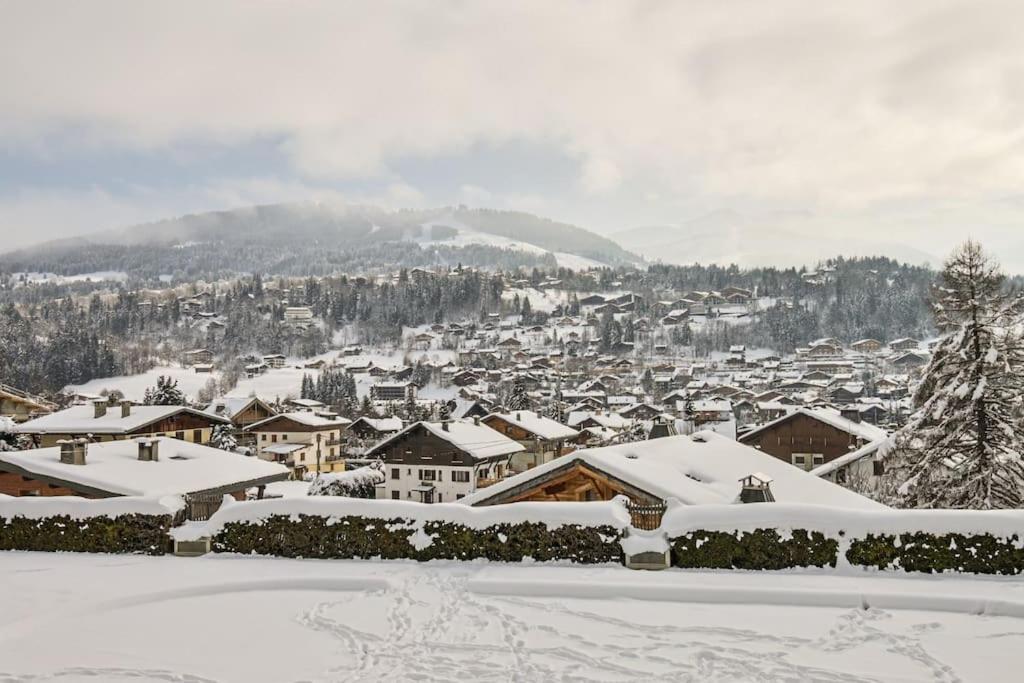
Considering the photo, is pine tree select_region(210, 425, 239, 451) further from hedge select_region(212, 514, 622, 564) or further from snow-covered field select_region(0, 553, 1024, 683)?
snow-covered field select_region(0, 553, 1024, 683)

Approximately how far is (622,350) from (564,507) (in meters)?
176

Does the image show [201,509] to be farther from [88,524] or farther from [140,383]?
[140,383]

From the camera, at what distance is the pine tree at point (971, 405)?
61.5 ft

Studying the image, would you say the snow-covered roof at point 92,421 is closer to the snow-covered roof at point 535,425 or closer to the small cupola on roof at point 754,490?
the snow-covered roof at point 535,425

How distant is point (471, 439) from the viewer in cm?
5022

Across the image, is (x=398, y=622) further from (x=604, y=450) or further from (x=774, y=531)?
(x=604, y=450)

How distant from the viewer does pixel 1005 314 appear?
64.2ft

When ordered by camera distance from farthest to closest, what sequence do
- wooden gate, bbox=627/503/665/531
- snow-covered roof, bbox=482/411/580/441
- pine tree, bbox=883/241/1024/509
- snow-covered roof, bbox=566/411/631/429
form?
snow-covered roof, bbox=566/411/631/429 < snow-covered roof, bbox=482/411/580/441 < pine tree, bbox=883/241/1024/509 < wooden gate, bbox=627/503/665/531

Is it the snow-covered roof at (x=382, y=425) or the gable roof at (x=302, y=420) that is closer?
the gable roof at (x=302, y=420)

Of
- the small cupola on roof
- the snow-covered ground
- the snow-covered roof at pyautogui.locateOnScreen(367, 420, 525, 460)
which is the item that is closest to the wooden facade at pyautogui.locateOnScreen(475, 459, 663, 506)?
the small cupola on roof

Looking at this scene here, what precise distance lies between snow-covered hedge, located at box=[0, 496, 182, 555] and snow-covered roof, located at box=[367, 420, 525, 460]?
34.7 m

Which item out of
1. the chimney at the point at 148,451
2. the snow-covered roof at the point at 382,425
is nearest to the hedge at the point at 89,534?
the chimney at the point at 148,451

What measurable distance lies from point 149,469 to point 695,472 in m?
17.2

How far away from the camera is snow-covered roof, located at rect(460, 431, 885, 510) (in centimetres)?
1573
